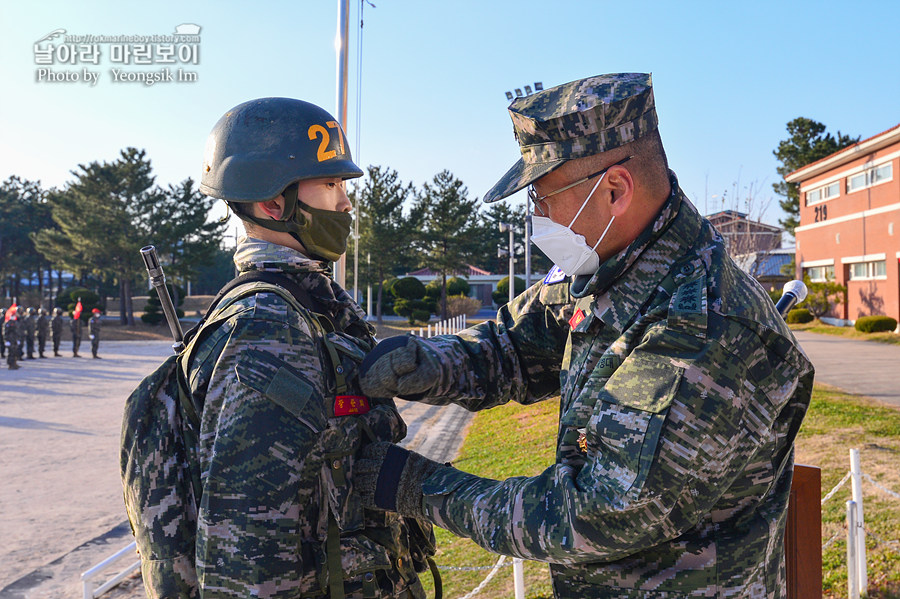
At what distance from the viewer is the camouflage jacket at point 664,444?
181cm

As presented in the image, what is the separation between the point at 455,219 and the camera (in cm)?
5084

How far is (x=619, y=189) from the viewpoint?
2.24m

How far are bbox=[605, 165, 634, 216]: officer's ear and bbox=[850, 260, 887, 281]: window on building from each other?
35140mm

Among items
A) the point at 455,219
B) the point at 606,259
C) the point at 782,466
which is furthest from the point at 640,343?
the point at 455,219

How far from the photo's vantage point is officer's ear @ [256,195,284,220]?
103 inches

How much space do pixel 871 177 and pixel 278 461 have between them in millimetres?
37560

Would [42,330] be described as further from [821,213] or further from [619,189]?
[821,213]

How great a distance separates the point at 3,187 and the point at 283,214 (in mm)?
66981

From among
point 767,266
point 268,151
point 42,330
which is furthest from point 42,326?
point 767,266

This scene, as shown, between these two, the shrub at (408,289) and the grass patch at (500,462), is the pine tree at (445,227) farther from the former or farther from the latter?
the grass patch at (500,462)

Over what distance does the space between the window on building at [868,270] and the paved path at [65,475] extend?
25.8 m

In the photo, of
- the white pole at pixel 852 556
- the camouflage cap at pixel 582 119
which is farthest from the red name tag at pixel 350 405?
the white pole at pixel 852 556

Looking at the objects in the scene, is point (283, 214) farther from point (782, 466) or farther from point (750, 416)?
point (782, 466)

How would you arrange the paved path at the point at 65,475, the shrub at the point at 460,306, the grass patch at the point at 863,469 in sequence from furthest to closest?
1. the shrub at the point at 460,306
2. the paved path at the point at 65,475
3. the grass patch at the point at 863,469
